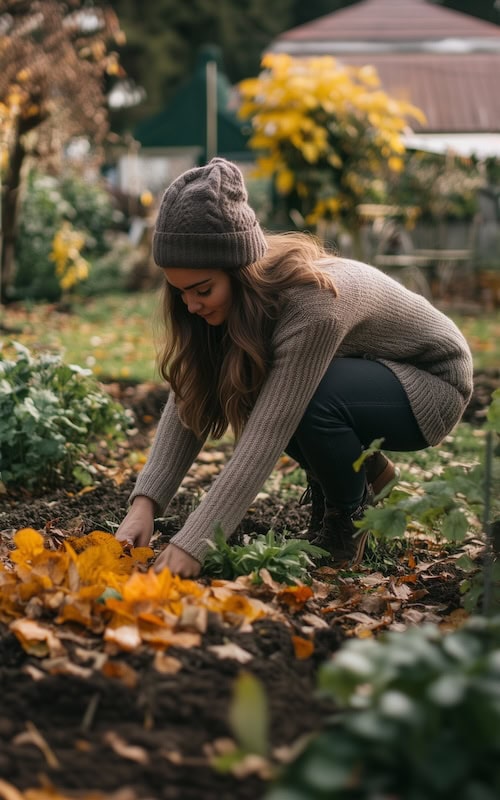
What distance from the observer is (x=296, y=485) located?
391cm

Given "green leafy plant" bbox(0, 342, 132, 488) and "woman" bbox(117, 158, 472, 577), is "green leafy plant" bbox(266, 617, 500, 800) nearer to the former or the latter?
"woman" bbox(117, 158, 472, 577)

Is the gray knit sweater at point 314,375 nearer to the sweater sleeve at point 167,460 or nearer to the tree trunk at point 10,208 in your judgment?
the sweater sleeve at point 167,460

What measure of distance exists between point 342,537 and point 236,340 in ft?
2.37

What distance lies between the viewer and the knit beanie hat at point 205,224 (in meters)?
2.43

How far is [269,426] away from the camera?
248 cm

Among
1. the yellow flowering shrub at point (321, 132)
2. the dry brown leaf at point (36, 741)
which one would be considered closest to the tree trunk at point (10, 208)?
the yellow flowering shrub at point (321, 132)

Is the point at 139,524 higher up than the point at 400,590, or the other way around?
the point at 139,524

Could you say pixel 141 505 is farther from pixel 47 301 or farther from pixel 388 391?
pixel 47 301

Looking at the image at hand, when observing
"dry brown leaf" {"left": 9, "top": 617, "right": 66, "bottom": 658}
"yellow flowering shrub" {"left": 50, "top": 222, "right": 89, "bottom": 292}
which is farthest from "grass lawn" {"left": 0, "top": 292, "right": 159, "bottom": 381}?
"dry brown leaf" {"left": 9, "top": 617, "right": 66, "bottom": 658}

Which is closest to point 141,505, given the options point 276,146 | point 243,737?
point 243,737

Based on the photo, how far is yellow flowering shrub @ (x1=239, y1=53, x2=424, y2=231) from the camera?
26.8 feet

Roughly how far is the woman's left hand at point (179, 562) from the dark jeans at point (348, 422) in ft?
1.83

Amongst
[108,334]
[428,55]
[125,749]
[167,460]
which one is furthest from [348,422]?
[428,55]

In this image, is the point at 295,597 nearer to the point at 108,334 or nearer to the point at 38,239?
the point at 108,334
